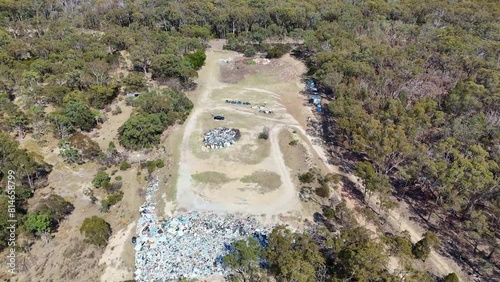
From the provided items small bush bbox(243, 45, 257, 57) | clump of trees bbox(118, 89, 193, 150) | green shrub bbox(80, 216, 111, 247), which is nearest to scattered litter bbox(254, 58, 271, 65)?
small bush bbox(243, 45, 257, 57)

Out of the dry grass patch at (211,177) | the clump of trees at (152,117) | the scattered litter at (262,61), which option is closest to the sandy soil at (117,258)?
the dry grass patch at (211,177)

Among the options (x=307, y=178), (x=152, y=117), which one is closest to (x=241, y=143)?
(x=307, y=178)

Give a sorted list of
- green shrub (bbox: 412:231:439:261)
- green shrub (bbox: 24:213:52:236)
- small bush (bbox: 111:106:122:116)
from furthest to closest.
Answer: small bush (bbox: 111:106:122:116) → green shrub (bbox: 24:213:52:236) → green shrub (bbox: 412:231:439:261)

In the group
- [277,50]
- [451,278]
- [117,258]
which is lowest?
[117,258]

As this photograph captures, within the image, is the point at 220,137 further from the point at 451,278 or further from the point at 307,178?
the point at 451,278

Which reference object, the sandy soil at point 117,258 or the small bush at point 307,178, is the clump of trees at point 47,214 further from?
the small bush at point 307,178

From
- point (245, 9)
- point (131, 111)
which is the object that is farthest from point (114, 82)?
point (245, 9)

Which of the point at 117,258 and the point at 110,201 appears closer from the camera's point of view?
the point at 117,258

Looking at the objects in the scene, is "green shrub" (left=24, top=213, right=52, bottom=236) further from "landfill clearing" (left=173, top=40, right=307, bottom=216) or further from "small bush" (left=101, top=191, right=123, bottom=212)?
"landfill clearing" (left=173, top=40, right=307, bottom=216)
